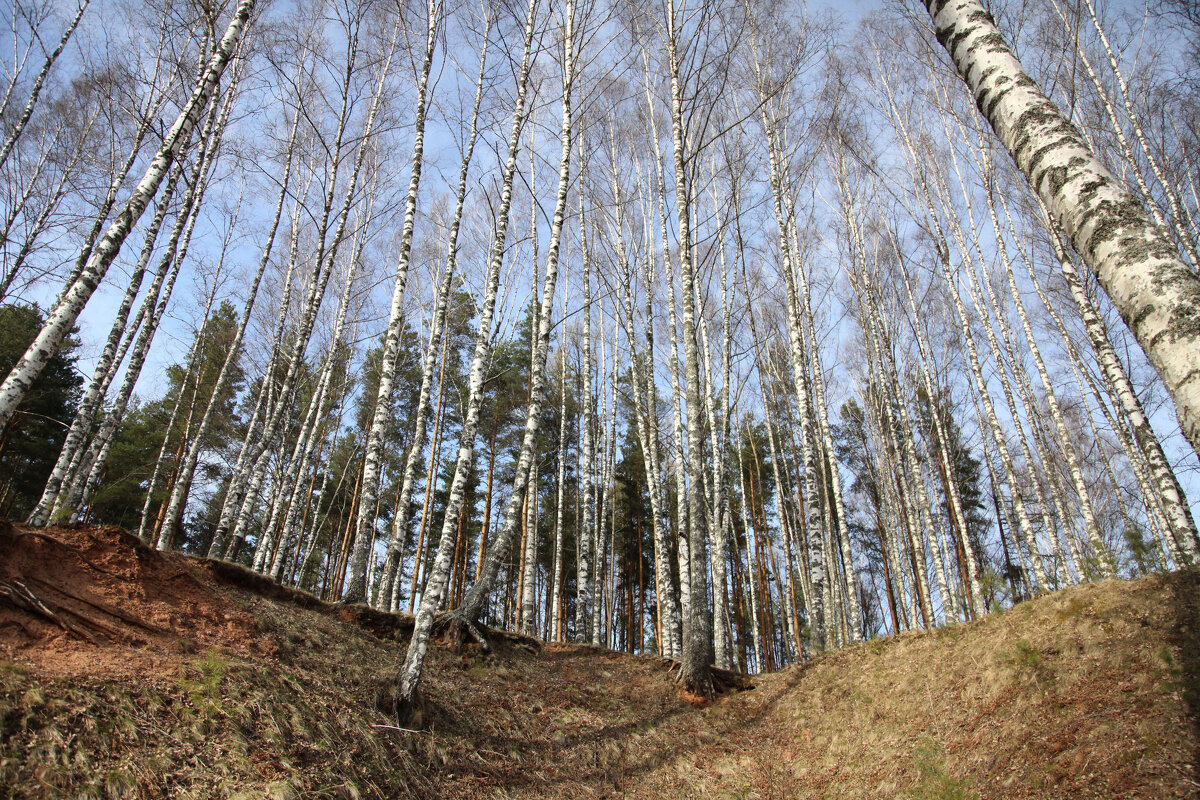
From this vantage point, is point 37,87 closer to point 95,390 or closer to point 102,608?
point 95,390

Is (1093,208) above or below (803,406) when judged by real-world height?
below

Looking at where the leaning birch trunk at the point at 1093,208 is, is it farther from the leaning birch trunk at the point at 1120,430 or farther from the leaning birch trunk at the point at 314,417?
the leaning birch trunk at the point at 314,417

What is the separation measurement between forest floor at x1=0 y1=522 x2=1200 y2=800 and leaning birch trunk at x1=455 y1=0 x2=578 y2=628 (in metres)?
1.24

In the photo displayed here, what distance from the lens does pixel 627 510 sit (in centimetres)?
1905

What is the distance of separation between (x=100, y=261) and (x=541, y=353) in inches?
186

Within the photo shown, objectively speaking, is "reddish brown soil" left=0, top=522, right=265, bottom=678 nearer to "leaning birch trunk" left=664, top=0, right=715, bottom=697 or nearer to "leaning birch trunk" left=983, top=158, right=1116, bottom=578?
"leaning birch trunk" left=664, top=0, right=715, bottom=697

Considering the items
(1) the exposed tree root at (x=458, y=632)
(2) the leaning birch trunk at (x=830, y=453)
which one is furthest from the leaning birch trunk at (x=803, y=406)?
(1) the exposed tree root at (x=458, y=632)

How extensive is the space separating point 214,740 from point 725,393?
9.58 m

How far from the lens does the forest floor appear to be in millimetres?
3289

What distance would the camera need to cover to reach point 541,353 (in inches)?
311

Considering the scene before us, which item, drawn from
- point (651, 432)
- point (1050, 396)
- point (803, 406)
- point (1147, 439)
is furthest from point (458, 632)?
point (1050, 396)

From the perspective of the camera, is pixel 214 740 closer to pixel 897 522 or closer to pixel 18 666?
pixel 18 666

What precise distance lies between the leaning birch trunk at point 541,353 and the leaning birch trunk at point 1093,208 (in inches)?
219

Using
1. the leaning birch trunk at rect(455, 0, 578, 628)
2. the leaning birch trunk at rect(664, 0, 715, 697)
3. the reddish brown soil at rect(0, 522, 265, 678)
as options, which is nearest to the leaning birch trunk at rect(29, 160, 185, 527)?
the reddish brown soil at rect(0, 522, 265, 678)
